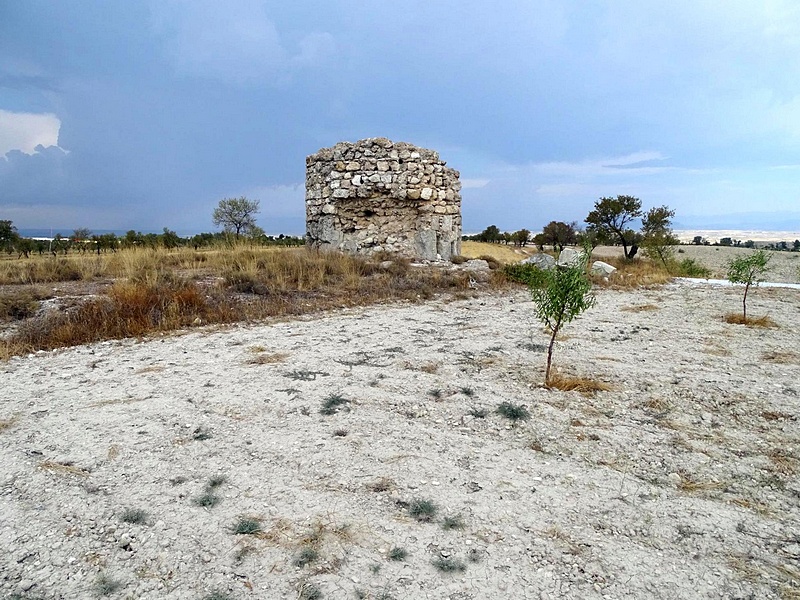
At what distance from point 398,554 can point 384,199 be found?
12.2 meters

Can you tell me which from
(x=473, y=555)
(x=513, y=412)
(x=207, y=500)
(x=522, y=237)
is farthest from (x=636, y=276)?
(x=522, y=237)

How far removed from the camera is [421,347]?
580 cm

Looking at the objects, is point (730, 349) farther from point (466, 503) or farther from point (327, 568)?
point (327, 568)

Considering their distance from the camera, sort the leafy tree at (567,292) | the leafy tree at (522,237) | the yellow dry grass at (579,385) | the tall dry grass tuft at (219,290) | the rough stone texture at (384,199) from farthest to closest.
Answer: the leafy tree at (522,237)
the rough stone texture at (384,199)
the tall dry grass tuft at (219,290)
the leafy tree at (567,292)
the yellow dry grass at (579,385)

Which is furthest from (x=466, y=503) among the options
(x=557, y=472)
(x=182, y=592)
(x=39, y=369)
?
(x=39, y=369)

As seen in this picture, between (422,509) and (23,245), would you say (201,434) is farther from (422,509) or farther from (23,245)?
(23,245)

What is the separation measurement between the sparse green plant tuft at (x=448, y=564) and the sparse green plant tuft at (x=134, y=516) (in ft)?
5.09

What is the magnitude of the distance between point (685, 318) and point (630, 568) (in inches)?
267

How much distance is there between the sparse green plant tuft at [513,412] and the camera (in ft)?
12.5

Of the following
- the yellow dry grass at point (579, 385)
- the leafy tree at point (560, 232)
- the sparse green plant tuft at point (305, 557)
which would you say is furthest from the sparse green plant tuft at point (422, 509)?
the leafy tree at point (560, 232)

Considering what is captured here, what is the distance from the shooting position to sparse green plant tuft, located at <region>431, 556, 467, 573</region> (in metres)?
2.21

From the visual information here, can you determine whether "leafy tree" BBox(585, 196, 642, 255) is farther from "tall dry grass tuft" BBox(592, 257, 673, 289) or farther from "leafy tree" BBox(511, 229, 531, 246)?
"leafy tree" BBox(511, 229, 531, 246)

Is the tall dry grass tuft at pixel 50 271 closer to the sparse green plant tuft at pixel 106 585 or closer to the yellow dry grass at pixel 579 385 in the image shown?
the sparse green plant tuft at pixel 106 585

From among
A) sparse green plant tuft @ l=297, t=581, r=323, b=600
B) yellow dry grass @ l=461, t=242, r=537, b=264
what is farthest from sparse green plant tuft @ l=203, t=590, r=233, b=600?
yellow dry grass @ l=461, t=242, r=537, b=264
